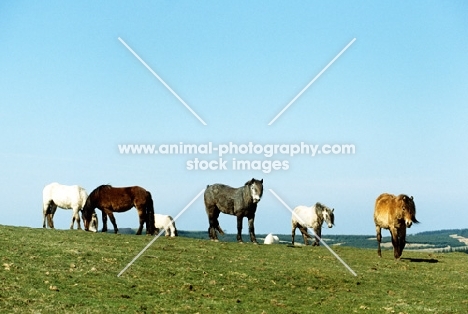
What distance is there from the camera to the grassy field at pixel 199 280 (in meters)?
13.6

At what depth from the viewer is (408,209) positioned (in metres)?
22.9

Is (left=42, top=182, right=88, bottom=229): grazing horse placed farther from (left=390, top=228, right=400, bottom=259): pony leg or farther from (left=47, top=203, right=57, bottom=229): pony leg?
(left=390, top=228, right=400, bottom=259): pony leg

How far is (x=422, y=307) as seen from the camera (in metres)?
14.9

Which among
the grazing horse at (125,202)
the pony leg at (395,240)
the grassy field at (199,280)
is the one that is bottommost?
the grassy field at (199,280)

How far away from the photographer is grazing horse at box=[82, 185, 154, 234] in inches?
1072

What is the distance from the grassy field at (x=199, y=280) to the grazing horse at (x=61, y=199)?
7.33 metres

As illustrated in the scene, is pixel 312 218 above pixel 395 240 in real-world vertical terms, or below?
above

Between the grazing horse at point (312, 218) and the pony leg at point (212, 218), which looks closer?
the pony leg at point (212, 218)

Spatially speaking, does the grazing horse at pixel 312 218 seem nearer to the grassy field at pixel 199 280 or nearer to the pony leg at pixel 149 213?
the grassy field at pixel 199 280

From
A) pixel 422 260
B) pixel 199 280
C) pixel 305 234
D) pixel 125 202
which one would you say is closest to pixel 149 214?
pixel 125 202

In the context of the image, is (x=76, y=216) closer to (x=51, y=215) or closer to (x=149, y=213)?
(x=51, y=215)

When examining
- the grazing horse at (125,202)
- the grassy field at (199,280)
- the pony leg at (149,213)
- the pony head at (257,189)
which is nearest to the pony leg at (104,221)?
the grazing horse at (125,202)

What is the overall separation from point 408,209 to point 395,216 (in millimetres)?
797

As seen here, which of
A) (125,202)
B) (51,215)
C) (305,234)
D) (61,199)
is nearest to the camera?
(125,202)
